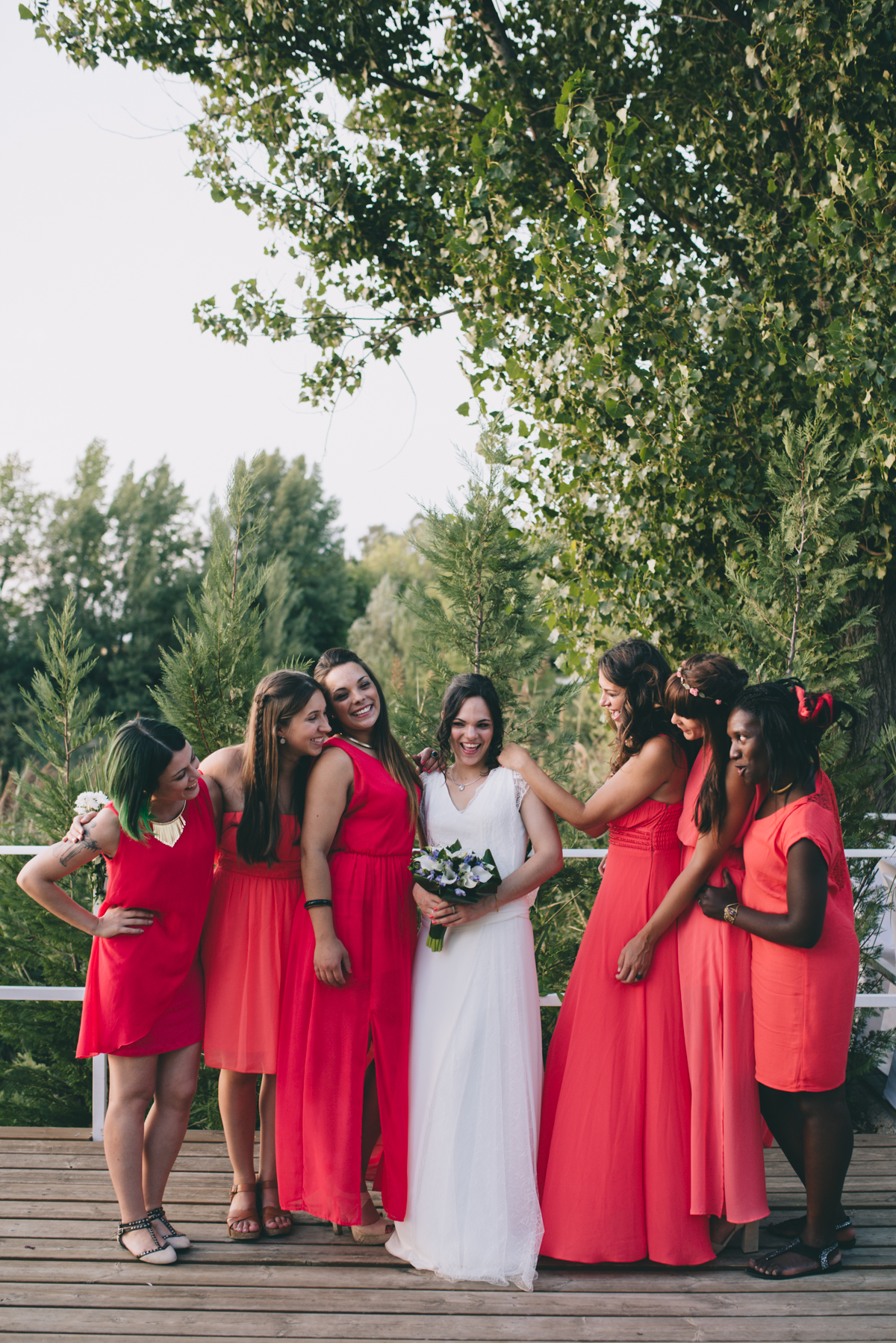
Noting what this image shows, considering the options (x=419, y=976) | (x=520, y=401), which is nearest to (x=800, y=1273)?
(x=419, y=976)

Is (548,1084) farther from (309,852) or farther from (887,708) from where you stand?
(887,708)

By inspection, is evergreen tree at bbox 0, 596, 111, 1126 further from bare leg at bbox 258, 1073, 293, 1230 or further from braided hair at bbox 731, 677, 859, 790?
braided hair at bbox 731, 677, 859, 790

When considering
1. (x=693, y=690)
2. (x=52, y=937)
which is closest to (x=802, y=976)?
(x=693, y=690)

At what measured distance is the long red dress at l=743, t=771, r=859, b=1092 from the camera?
2.70m

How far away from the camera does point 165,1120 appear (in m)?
2.87

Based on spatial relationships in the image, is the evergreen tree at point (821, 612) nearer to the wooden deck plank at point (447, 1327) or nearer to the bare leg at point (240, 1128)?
the wooden deck plank at point (447, 1327)

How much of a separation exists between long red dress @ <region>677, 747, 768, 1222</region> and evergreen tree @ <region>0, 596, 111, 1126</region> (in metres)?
3.03

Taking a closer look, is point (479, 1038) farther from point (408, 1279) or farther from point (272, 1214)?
point (272, 1214)

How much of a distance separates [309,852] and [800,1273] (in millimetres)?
1948

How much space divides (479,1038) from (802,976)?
988mm

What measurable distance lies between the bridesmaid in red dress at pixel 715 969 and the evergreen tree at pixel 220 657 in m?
2.63

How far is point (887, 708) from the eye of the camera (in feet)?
18.0

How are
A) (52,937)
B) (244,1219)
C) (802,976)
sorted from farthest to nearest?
1. (52,937)
2. (244,1219)
3. (802,976)

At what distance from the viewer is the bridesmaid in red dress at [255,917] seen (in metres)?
2.96
